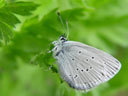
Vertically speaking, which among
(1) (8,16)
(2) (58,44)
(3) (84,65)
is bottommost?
(3) (84,65)

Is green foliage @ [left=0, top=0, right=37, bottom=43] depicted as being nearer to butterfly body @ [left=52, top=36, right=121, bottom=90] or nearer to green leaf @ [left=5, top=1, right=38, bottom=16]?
green leaf @ [left=5, top=1, right=38, bottom=16]

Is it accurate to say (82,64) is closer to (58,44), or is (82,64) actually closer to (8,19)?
(58,44)

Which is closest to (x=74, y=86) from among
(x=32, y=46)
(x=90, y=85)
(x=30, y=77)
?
(x=90, y=85)

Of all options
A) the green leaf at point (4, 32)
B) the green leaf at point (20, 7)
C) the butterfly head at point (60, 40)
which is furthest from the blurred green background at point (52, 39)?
the green leaf at point (4, 32)

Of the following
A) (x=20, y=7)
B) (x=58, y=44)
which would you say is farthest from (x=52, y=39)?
(x=20, y=7)

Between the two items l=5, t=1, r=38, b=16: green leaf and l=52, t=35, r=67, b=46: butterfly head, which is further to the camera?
l=52, t=35, r=67, b=46: butterfly head

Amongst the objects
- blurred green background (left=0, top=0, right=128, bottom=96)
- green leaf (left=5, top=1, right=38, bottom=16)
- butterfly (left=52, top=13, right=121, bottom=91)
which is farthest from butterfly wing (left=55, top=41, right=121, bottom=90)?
green leaf (left=5, top=1, right=38, bottom=16)

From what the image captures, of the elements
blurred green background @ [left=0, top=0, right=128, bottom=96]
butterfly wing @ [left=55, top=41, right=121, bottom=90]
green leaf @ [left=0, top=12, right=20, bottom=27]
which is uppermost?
blurred green background @ [left=0, top=0, right=128, bottom=96]
